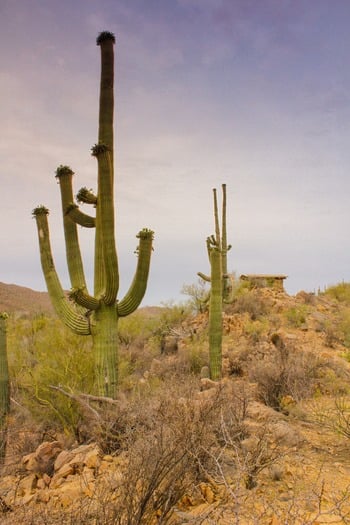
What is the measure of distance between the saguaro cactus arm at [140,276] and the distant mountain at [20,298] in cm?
3280

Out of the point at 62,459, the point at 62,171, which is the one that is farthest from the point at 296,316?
the point at 62,459

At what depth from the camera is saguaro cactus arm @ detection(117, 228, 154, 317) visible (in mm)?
7523

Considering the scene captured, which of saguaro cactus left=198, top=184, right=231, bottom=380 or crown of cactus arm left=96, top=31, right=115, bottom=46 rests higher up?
crown of cactus arm left=96, top=31, right=115, bottom=46

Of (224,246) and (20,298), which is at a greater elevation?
(224,246)

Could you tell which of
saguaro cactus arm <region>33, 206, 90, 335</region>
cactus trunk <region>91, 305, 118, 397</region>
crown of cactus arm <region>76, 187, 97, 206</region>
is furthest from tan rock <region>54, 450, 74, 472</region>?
crown of cactus arm <region>76, 187, 97, 206</region>

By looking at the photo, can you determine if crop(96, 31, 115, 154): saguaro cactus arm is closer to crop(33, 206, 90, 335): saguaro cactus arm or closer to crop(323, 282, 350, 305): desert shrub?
crop(33, 206, 90, 335): saguaro cactus arm

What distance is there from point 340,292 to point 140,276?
1808 cm

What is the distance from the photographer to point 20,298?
152ft

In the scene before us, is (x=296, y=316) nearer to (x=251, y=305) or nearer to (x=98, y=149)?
(x=251, y=305)

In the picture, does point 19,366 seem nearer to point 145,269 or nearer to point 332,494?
point 145,269

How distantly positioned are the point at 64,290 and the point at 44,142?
11259 mm

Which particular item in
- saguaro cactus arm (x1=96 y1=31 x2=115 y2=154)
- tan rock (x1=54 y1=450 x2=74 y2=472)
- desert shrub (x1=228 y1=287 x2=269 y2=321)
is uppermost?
saguaro cactus arm (x1=96 y1=31 x2=115 y2=154)

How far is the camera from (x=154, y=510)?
10.4 feet

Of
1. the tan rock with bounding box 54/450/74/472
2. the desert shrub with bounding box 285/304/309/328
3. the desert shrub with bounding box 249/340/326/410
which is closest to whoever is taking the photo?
the tan rock with bounding box 54/450/74/472
